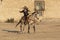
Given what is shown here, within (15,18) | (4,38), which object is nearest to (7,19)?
(15,18)

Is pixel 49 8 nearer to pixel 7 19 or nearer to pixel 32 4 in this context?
pixel 32 4

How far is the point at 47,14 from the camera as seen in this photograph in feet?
105

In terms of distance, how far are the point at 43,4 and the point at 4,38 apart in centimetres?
1508

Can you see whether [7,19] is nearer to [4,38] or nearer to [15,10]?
[15,10]

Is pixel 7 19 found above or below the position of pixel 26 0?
below

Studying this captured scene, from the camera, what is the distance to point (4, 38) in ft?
57.0

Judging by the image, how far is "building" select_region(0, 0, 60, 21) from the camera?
103 feet

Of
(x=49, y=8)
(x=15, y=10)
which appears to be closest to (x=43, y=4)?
(x=49, y=8)

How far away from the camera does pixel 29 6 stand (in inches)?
1246

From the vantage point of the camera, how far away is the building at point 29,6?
3139cm

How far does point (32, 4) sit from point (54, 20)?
9.41 ft

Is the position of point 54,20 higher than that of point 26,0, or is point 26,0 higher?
point 26,0

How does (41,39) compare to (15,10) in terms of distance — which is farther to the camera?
(15,10)

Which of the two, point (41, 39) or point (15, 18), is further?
point (15, 18)
